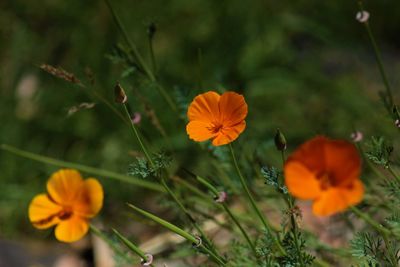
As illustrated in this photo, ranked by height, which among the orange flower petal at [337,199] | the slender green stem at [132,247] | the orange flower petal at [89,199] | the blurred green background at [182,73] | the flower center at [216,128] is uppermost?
the flower center at [216,128]

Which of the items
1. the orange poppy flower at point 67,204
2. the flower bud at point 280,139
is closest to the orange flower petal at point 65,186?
the orange poppy flower at point 67,204

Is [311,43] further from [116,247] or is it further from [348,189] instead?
[348,189]

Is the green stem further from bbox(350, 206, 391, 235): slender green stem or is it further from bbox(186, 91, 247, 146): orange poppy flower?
bbox(350, 206, 391, 235): slender green stem

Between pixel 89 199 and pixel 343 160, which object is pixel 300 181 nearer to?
pixel 343 160

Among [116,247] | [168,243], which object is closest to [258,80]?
[168,243]

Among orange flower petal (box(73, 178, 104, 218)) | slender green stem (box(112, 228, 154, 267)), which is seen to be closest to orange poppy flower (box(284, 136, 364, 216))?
slender green stem (box(112, 228, 154, 267))

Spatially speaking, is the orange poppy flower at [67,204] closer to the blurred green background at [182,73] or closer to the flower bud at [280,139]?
the flower bud at [280,139]
